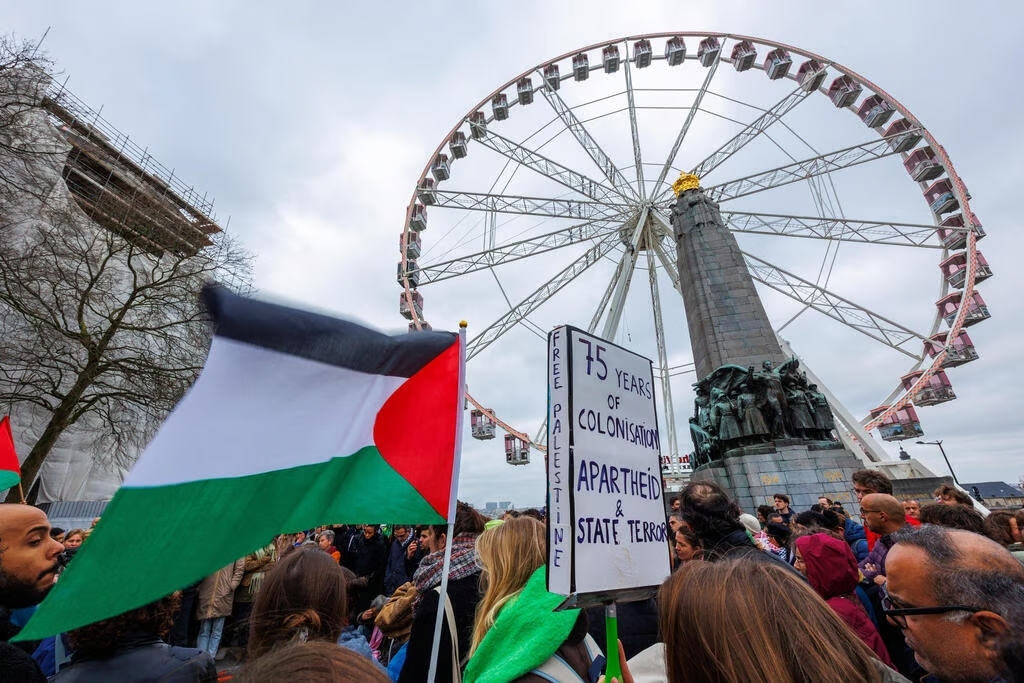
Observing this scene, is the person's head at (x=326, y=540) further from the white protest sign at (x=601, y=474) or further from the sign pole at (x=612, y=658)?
the sign pole at (x=612, y=658)

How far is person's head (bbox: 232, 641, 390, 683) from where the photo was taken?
0.83 m

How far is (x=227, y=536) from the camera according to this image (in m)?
1.31

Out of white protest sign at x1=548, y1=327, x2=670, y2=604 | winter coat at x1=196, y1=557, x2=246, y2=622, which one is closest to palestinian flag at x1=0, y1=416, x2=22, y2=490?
winter coat at x1=196, y1=557, x2=246, y2=622

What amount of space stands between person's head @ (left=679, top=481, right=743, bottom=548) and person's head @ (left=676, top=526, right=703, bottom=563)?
7.4 inches

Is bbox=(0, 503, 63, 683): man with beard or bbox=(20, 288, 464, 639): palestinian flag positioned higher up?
bbox=(20, 288, 464, 639): palestinian flag

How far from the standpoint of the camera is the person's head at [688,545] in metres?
2.62

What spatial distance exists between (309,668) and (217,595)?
16.2 feet

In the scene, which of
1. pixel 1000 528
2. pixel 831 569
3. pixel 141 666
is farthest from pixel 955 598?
pixel 1000 528

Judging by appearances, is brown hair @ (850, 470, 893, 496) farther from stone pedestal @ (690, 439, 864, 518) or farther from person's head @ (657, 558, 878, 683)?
stone pedestal @ (690, 439, 864, 518)

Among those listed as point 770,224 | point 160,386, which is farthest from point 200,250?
point 770,224

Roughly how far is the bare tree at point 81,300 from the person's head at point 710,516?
38.8ft

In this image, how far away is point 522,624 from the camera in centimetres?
147

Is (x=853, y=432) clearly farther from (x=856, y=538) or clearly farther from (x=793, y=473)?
(x=856, y=538)

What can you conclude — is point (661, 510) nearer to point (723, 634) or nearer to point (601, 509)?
point (601, 509)
